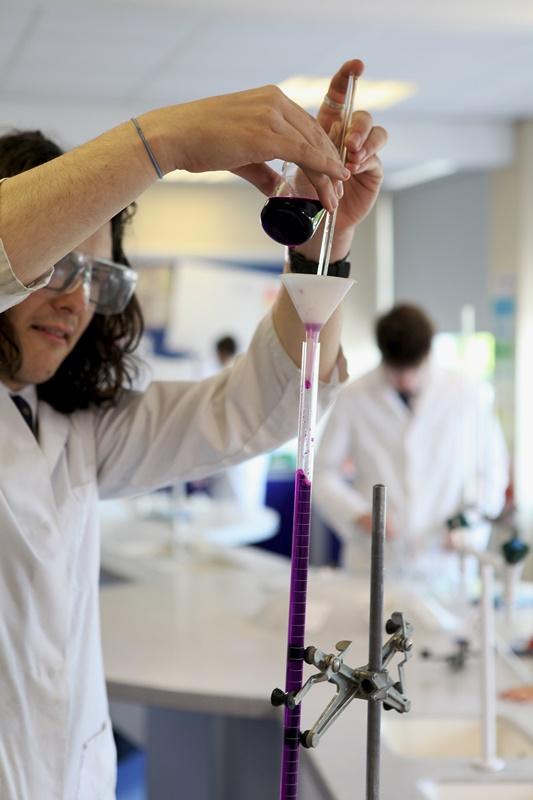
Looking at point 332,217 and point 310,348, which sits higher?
point 332,217

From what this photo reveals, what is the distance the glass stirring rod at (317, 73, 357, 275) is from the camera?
1018 millimetres

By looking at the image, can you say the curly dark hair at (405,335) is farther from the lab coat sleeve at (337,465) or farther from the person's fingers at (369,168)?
the person's fingers at (369,168)

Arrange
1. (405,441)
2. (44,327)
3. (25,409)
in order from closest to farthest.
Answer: (44,327) → (25,409) → (405,441)

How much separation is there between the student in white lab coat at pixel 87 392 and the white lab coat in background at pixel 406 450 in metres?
2.21

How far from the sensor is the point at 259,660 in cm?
235

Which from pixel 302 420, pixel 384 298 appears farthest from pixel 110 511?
pixel 302 420

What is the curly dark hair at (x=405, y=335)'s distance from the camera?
3.53 meters

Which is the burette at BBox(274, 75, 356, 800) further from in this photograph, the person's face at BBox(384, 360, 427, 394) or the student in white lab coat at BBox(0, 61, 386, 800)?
the person's face at BBox(384, 360, 427, 394)

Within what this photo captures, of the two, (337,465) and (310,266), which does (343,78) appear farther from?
(337,465)

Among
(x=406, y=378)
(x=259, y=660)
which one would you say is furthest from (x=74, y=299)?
(x=406, y=378)

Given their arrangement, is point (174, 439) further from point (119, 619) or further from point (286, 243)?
point (119, 619)

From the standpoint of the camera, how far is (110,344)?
1.53m

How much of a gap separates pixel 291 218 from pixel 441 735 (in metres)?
1.36

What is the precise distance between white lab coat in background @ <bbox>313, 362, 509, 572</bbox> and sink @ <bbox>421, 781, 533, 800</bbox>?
1962mm
